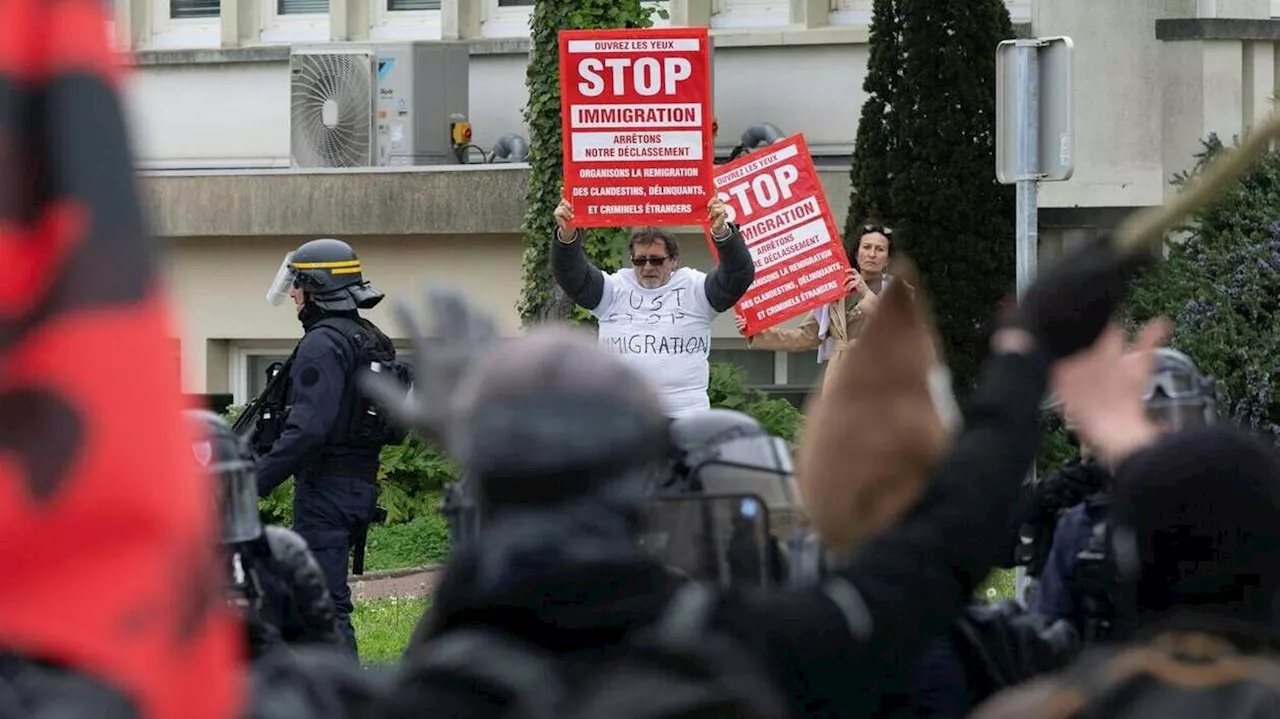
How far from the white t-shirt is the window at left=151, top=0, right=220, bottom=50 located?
10031mm

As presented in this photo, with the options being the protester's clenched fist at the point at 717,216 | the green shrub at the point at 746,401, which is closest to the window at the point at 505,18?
the green shrub at the point at 746,401

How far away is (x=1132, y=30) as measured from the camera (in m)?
16.7

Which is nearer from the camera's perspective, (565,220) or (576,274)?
(576,274)

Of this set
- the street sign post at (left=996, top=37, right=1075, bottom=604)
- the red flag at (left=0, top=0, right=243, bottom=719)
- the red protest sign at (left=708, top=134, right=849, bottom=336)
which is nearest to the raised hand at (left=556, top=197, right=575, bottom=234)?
the red protest sign at (left=708, top=134, right=849, bottom=336)

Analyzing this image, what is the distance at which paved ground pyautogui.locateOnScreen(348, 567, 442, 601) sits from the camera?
12.6m

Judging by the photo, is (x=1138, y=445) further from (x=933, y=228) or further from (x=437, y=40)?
(x=437, y=40)

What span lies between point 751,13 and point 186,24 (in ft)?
15.5

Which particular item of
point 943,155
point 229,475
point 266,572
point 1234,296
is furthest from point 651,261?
point 943,155

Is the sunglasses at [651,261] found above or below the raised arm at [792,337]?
above

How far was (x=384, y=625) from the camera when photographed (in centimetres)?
1109

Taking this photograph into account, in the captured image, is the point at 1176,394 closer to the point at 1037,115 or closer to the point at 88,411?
the point at 88,411

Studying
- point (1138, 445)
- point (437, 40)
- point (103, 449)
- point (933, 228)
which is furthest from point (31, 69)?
point (437, 40)

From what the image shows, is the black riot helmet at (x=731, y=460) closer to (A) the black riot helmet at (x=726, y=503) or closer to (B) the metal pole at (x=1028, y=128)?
(A) the black riot helmet at (x=726, y=503)

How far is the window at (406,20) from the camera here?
751 inches
